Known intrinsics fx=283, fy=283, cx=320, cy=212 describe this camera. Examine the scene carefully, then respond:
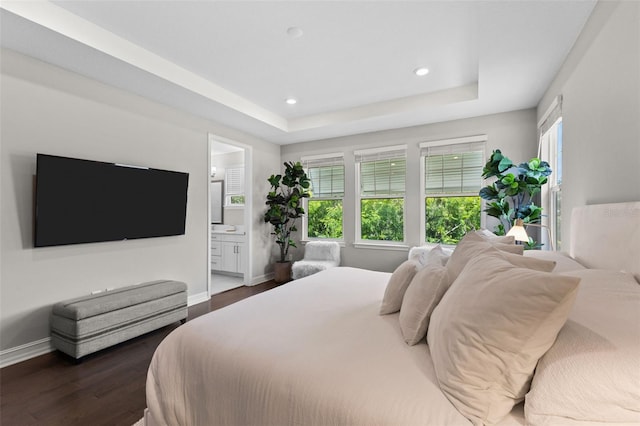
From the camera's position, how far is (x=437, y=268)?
1468 mm

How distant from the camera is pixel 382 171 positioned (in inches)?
190

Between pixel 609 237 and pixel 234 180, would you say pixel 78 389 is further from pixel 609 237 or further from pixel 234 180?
pixel 234 180

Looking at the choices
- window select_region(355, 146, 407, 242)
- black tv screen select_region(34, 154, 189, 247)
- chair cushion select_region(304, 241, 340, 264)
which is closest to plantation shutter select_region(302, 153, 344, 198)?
window select_region(355, 146, 407, 242)

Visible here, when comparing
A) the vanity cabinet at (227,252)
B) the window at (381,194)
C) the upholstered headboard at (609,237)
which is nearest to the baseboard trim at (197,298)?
the vanity cabinet at (227,252)

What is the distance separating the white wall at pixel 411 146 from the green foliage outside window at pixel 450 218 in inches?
7.8

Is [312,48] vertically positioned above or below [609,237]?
above

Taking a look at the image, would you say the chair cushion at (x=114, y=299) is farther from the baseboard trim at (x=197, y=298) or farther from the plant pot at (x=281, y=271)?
the plant pot at (x=281, y=271)

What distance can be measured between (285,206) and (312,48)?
2.99m

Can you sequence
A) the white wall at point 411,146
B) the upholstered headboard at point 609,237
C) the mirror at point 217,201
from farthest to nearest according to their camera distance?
the mirror at point 217,201 < the white wall at point 411,146 < the upholstered headboard at point 609,237

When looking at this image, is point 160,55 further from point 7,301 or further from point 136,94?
point 7,301

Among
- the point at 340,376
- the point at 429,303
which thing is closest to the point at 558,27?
the point at 429,303

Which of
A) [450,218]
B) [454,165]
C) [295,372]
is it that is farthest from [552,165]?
[295,372]

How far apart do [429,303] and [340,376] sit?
1.79 feet

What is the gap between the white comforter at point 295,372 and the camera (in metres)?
0.97
